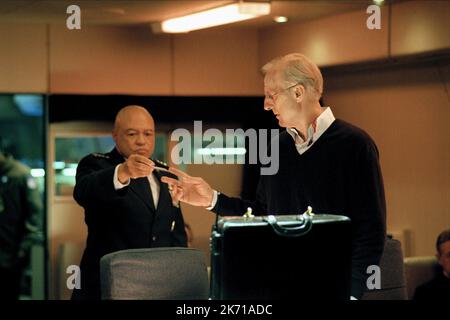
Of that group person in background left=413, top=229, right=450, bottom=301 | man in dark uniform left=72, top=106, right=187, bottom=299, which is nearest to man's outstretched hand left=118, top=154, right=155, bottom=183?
man in dark uniform left=72, top=106, right=187, bottom=299

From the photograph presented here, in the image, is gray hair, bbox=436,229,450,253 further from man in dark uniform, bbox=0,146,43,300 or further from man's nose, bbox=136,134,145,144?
man in dark uniform, bbox=0,146,43,300

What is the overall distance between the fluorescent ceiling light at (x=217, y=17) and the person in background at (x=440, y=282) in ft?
3.22

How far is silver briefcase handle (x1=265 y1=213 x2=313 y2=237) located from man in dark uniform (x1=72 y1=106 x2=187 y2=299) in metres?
0.74

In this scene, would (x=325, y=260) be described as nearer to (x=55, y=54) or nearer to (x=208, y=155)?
(x=208, y=155)

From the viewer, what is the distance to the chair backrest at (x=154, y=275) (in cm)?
201

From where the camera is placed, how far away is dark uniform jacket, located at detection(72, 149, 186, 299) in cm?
256

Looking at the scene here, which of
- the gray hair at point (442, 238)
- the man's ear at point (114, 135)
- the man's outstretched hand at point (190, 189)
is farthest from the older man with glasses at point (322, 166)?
the gray hair at point (442, 238)

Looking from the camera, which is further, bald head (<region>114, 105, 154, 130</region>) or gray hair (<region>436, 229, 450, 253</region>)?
gray hair (<region>436, 229, 450, 253</region>)

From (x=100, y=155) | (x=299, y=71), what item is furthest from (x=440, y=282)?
(x=100, y=155)

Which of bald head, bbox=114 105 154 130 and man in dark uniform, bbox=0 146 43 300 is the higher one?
bald head, bbox=114 105 154 130

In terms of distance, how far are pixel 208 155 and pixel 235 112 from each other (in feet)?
0.79

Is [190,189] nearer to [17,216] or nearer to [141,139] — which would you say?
[141,139]

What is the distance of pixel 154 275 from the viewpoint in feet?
6.70

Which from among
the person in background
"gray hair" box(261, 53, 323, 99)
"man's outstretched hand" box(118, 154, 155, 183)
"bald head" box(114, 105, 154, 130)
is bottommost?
the person in background
